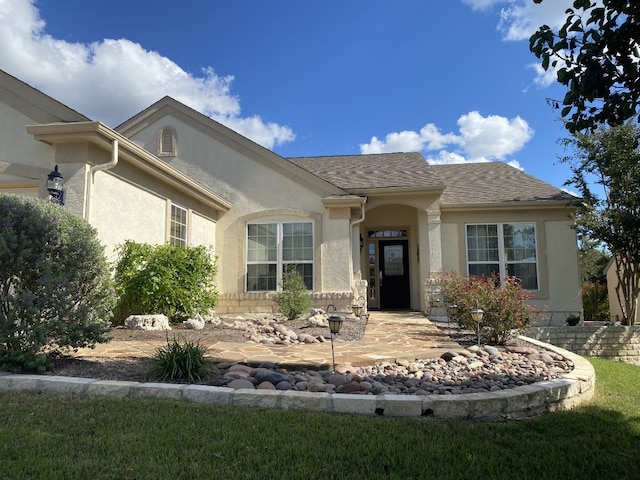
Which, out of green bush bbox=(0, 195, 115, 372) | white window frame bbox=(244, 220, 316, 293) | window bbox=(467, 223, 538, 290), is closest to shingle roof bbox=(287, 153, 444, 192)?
white window frame bbox=(244, 220, 316, 293)

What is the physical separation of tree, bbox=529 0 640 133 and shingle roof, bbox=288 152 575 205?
9014 mm

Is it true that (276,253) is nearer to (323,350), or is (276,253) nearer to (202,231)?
(202,231)

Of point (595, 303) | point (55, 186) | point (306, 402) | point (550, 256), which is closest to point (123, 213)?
point (55, 186)

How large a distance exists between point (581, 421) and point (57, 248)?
5741mm

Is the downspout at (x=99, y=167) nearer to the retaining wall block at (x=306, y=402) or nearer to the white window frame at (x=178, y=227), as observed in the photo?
the white window frame at (x=178, y=227)

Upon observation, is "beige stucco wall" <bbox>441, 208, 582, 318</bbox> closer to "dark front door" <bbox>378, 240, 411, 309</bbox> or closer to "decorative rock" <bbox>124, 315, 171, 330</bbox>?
"dark front door" <bbox>378, 240, 411, 309</bbox>

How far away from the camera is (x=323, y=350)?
20.5 feet

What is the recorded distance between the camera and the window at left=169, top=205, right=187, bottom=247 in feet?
32.9

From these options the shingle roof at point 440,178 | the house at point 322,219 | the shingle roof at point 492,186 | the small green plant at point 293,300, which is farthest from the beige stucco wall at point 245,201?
the shingle roof at point 492,186

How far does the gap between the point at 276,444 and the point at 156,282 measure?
604cm

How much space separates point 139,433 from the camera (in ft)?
9.98

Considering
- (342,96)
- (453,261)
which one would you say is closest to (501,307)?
(453,261)

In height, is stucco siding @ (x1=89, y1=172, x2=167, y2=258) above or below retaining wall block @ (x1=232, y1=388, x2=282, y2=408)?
above

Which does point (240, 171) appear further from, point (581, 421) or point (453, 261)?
point (581, 421)
